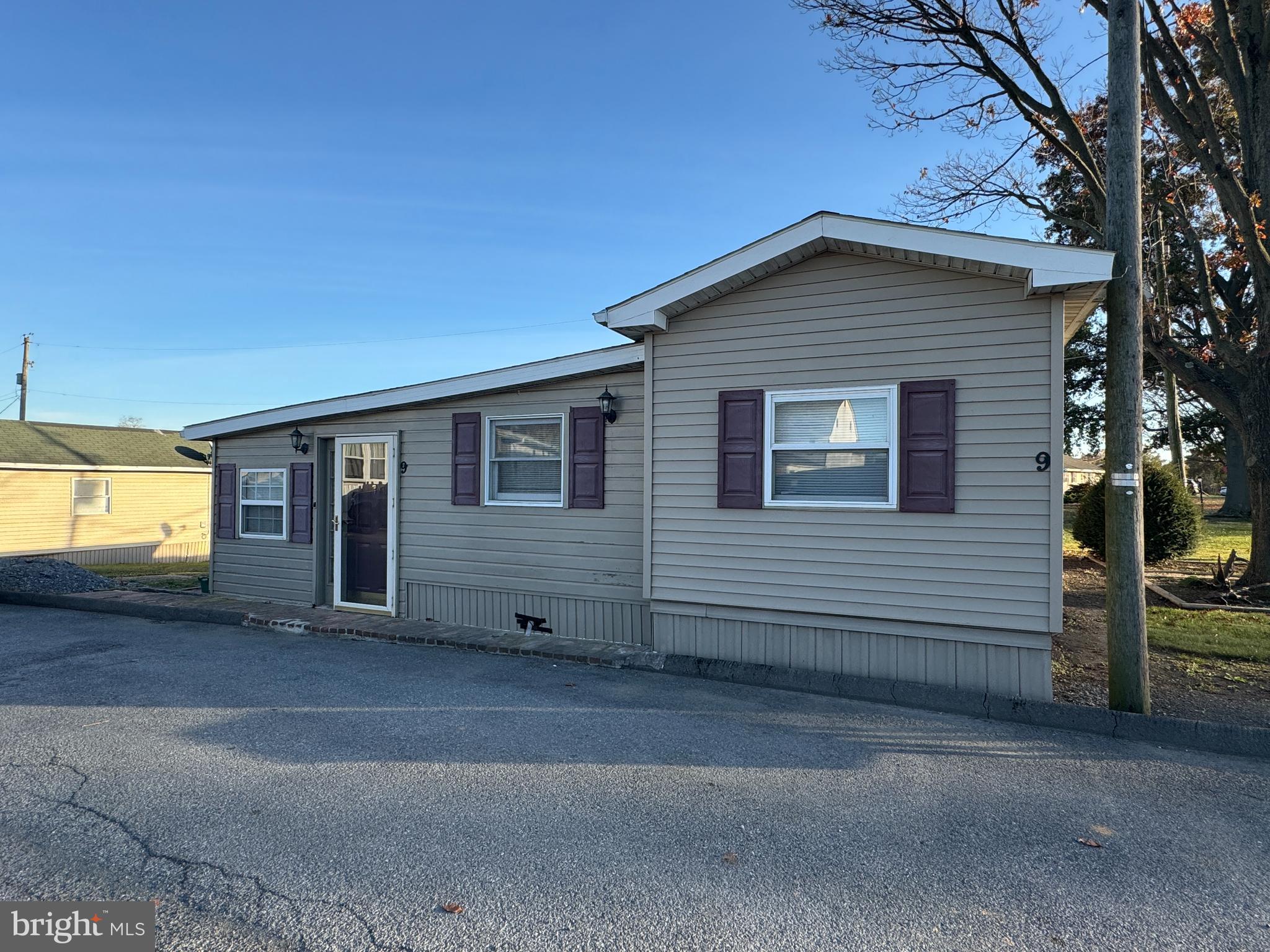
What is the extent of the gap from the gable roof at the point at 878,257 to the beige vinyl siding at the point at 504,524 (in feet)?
3.18

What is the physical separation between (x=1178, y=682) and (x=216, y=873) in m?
6.73

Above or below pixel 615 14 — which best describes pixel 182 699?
below

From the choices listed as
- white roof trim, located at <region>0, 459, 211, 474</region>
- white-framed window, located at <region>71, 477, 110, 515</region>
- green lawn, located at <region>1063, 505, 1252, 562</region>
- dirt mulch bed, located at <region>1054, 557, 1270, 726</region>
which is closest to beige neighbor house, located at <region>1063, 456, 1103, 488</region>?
green lawn, located at <region>1063, 505, 1252, 562</region>

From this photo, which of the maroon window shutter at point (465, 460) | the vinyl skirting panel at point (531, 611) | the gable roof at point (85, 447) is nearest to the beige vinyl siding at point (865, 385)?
the vinyl skirting panel at point (531, 611)

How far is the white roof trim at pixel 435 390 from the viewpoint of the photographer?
286 inches

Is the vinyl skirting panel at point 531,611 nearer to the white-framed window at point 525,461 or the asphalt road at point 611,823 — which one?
the white-framed window at point 525,461

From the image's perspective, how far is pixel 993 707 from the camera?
5.23 m

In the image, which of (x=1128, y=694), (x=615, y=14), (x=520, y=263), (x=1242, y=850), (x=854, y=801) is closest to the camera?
(x=1242, y=850)

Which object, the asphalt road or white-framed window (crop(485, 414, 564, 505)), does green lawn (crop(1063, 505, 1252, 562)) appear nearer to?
white-framed window (crop(485, 414, 564, 505))

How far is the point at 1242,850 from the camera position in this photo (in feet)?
10.3

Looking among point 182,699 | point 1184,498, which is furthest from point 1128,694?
point 1184,498

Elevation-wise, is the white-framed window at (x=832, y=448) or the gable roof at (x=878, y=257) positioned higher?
the gable roof at (x=878, y=257)

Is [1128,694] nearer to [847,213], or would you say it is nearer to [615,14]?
[847,213]

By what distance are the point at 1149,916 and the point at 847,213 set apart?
Answer: 4790 millimetres
